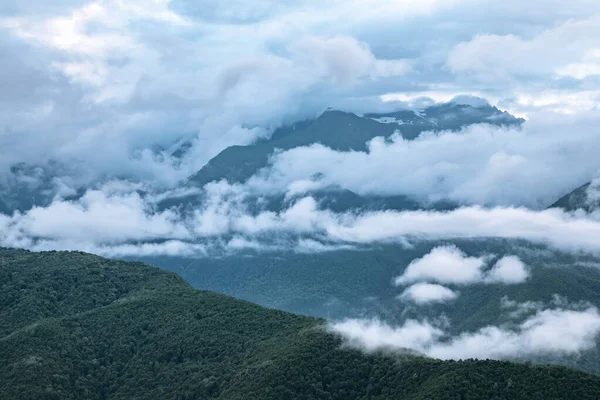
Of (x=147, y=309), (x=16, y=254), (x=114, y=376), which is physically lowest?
(x=114, y=376)

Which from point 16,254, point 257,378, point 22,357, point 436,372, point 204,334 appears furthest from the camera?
point 16,254

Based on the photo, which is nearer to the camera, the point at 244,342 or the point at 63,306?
the point at 244,342

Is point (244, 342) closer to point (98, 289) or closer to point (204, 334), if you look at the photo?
point (204, 334)

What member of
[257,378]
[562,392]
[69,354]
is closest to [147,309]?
[69,354]

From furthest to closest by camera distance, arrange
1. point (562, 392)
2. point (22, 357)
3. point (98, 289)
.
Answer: point (98, 289)
point (22, 357)
point (562, 392)

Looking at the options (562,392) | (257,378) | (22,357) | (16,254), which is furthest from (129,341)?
(562,392)

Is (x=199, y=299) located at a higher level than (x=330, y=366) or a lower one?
higher
